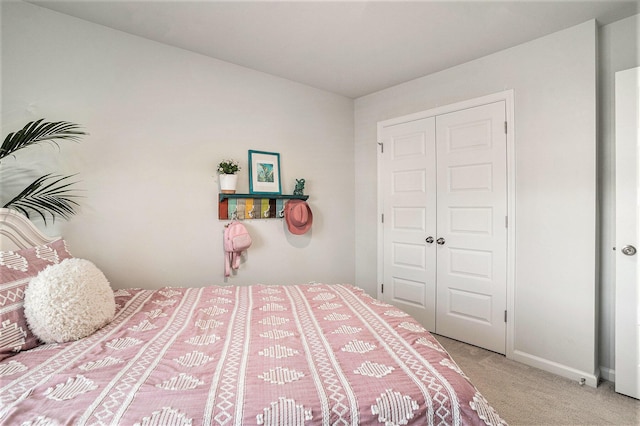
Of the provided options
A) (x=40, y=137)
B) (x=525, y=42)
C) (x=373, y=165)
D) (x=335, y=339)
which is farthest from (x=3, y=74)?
(x=525, y=42)

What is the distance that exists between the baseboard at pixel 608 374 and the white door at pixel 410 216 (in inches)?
50.7

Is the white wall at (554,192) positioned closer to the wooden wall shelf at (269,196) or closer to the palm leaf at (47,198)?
the wooden wall shelf at (269,196)

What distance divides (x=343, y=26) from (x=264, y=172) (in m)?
1.43

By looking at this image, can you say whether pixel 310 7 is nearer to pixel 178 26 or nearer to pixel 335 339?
pixel 178 26

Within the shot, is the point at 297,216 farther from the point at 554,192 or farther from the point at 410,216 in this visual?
the point at 554,192

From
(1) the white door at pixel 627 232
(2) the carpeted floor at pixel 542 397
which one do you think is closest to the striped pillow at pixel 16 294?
(2) the carpeted floor at pixel 542 397

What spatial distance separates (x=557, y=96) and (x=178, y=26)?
286cm

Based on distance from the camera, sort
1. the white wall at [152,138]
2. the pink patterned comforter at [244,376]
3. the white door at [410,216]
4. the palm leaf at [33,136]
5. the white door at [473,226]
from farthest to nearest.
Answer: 1. the white door at [410,216]
2. the white door at [473,226]
3. the white wall at [152,138]
4. the palm leaf at [33,136]
5. the pink patterned comforter at [244,376]

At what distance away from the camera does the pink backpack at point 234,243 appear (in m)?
→ 2.85

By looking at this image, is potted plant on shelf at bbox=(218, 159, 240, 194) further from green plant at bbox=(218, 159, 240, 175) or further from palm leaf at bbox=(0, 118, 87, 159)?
palm leaf at bbox=(0, 118, 87, 159)

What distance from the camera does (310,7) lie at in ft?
6.96

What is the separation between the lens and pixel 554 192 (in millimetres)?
2496

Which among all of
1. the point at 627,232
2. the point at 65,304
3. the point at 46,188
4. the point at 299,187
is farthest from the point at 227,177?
the point at 627,232

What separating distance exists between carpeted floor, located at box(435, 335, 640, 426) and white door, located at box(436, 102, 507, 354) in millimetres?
337
